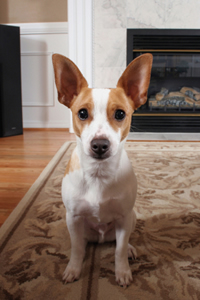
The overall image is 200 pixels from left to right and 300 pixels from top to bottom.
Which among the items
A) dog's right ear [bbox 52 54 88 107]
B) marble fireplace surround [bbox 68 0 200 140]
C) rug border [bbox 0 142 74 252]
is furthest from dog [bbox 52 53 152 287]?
marble fireplace surround [bbox 68 0 200 140]

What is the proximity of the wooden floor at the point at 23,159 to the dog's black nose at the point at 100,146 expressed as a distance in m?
0.76

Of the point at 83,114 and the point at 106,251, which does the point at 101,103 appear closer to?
the point at 83,114

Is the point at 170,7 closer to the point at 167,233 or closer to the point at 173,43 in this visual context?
the point at 173,43

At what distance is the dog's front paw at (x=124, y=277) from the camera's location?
2.93 ft

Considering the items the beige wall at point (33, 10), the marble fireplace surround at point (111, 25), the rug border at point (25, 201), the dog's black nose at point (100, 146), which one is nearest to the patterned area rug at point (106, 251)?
the rug border at point (25, 201)

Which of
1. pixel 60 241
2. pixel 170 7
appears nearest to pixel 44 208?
pixel 60 241

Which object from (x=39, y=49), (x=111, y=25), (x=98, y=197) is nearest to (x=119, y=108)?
(x=98, y=197)

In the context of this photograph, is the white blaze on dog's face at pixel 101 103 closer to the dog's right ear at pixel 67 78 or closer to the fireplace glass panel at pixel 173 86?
the dog's right ear at pixel 67 78

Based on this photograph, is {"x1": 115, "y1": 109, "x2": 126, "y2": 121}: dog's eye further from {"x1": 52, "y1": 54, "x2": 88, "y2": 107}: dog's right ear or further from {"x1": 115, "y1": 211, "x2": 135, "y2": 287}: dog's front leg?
{"x1": 115, "y1": 211, "x2": 135, "y2": 287}: dog's front leg

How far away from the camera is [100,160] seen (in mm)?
793

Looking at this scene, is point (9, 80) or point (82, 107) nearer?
point (82, 107)

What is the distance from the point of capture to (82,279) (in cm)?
92

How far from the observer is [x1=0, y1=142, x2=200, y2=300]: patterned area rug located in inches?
34.2

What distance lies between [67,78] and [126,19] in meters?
2.61
